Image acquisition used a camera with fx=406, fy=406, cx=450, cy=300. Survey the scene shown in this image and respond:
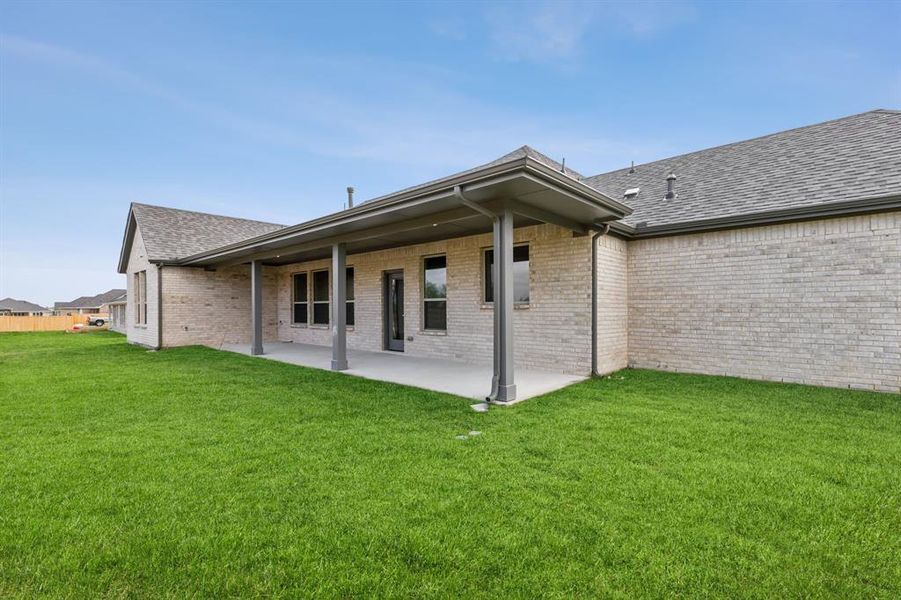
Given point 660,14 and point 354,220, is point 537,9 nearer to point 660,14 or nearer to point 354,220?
point 660,14

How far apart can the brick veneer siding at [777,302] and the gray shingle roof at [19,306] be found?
8241cm

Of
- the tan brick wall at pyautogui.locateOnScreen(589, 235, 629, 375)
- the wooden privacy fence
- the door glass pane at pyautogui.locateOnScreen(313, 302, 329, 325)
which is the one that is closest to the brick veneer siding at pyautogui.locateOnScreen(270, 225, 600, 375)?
the tan brick wall at pyautogui.locateOnScreen(589, 235, 629, 375)

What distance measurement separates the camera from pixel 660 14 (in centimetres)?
941

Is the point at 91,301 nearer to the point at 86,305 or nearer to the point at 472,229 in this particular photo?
the point at 86,305

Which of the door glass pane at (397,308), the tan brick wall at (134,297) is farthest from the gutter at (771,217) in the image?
the tan brick wall at (134,297)

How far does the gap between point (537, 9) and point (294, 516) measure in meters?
11.1

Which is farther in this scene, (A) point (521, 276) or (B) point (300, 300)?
(B) point (300, 300)

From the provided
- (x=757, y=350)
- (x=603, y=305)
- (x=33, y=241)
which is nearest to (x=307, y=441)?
(x=603, y=305)

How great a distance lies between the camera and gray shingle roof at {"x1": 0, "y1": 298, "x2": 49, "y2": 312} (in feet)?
193

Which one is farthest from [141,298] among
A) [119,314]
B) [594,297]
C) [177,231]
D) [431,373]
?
[119,314]

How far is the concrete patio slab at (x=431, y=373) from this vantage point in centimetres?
614

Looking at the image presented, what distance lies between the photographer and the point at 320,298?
12898mm

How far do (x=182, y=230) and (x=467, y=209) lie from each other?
42.5 ft

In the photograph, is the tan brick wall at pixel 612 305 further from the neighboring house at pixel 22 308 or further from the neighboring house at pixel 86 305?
the neighboring house at pixel 22 308
